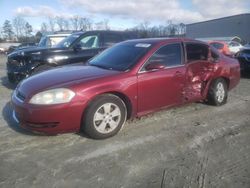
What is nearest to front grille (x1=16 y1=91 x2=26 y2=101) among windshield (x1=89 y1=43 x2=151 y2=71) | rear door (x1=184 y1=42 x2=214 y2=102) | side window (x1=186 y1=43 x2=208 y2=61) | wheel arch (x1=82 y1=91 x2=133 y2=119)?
wheel arch (x1=82 y1=91 x2=133 y2=119)

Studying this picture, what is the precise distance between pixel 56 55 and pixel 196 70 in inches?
167

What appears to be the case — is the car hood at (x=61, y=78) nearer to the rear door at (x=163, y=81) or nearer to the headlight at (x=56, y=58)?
the rear door at (x=163, y=81)

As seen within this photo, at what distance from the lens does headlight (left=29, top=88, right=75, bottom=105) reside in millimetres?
4227

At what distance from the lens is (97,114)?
4.48m

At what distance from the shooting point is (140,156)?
13.1 ft

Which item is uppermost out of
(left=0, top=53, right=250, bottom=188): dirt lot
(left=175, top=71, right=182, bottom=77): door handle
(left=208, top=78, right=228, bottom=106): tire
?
(left=175, top=71, right=182, bottom=77): door handle

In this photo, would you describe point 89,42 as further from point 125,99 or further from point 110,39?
point 125,99

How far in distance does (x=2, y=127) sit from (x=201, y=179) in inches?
138

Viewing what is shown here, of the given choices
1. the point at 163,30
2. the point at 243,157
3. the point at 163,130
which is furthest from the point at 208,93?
the point at 163,30

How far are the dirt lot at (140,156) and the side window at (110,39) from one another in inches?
178

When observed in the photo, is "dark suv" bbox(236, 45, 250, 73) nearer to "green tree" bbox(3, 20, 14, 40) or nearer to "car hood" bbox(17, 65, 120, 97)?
"car hood" bbox(17, 65, 120, 97)

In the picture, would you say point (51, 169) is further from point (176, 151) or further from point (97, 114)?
point (176, 151)

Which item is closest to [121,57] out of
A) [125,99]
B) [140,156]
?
[125,99]

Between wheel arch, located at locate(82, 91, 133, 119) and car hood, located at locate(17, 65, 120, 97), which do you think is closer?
car hood, located at locate(17, 65, 120, 97)
